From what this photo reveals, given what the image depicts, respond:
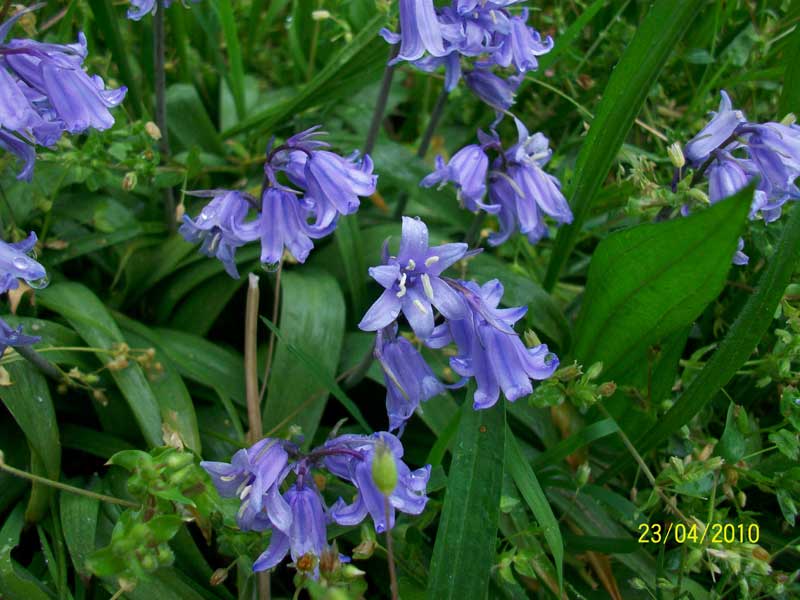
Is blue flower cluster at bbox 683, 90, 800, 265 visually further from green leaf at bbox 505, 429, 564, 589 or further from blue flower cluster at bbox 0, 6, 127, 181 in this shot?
blue flower cluster at bbox 0, 6, 127, 181

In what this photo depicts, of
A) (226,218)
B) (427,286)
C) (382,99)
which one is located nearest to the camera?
(427,286)

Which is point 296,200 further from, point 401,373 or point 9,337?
point 9,337

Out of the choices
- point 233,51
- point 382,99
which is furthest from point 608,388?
point 233,51

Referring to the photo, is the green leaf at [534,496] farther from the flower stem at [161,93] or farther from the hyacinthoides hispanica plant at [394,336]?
the flower stem at [161,93]

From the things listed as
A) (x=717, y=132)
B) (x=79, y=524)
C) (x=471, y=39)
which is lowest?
(x=79, y=524)

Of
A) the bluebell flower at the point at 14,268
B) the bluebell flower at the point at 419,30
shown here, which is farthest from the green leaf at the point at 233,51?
the bluebell flower at the point at 14,268

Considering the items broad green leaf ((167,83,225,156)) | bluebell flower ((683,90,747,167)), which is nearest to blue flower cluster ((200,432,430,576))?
bluebell flower ((683,90,747,167))
